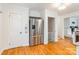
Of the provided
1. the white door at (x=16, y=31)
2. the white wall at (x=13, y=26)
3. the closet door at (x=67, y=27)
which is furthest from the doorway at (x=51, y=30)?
the white door at (x=16, y=31)

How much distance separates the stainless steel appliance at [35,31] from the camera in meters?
6.60

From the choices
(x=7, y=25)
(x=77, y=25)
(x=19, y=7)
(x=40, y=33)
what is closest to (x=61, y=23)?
(x=77, y=25)

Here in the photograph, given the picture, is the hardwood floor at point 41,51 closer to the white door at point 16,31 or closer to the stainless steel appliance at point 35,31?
the white door at point 16,31

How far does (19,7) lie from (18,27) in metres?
1.05

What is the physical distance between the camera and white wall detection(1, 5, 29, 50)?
5.30 meters

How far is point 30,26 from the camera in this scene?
Result: 6594 millimetres

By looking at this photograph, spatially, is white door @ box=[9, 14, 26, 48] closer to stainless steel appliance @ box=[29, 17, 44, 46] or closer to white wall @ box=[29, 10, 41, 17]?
stainless steel appliance @ box=[29, 17, 44, 46]

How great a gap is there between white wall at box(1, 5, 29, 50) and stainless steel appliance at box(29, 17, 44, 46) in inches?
10.4

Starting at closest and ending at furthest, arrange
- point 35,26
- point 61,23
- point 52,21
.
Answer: point 35,26 → point 52,21 → point 61,23

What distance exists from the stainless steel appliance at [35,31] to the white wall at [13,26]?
0.26 m

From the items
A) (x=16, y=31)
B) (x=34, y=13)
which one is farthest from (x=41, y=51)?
(x=34, y=13)

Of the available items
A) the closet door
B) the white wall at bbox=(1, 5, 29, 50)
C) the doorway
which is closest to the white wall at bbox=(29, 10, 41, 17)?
the white wall at bbox=(1, 5, 29, 50)

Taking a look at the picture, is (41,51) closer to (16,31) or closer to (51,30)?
(16,31)

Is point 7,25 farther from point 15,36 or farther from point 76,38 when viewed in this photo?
point 76,38
